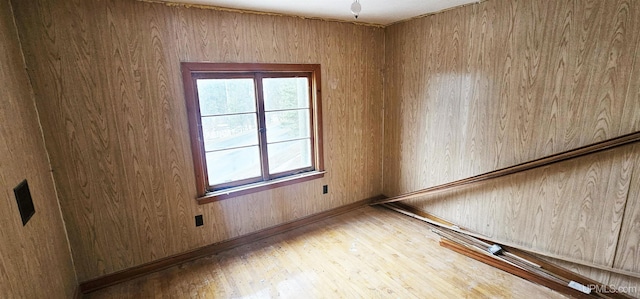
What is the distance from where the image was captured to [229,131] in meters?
2.68

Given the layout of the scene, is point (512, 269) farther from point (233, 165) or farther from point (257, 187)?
point (233, 165)

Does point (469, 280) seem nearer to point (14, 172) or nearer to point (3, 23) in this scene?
point (14, 172)

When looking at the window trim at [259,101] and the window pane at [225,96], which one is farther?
the window pane at [225,96]

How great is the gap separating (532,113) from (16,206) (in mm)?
3394

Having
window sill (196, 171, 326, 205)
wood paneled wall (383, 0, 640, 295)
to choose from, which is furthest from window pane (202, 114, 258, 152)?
wood paneled wall (383, 0, 640, 295)

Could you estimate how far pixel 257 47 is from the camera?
2.62 metres

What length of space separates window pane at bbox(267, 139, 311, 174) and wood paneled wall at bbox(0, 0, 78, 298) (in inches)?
66.8

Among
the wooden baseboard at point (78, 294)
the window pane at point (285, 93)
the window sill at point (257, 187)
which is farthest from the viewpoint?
the window pane at point (285, 93)

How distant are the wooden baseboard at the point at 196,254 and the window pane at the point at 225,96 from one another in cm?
126

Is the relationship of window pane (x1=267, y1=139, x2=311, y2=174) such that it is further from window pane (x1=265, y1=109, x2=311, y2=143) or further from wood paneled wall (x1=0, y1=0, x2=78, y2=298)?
wood paneled wall (x1=0, y1=0, x2=78, y2=298)

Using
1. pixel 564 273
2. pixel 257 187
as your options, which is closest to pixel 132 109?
pixel 257 187

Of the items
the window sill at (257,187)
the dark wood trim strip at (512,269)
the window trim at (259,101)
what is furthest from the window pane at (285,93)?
the dark wood trim strip at (512,269)

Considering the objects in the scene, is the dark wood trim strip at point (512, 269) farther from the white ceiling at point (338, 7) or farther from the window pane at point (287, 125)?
the white ceiling at point (338, 7)

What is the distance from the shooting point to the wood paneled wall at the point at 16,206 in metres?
1.36
